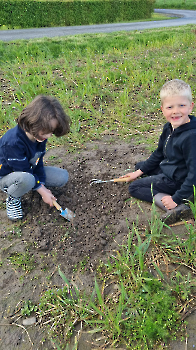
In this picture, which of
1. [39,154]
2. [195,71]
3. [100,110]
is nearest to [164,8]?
[195,71]

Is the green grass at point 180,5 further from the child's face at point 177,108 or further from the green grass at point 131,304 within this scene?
the green grass at point 131,304

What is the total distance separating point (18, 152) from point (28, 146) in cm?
11

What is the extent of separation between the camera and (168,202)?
2350mm

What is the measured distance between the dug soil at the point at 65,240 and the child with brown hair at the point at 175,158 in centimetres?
16

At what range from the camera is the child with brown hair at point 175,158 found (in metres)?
2.16

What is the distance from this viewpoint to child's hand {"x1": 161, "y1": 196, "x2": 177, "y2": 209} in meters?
2.33

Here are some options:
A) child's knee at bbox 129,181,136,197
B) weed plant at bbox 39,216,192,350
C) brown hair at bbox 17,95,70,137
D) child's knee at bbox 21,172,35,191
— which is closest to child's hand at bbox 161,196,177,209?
child's knee at bbox 129,181,136,197

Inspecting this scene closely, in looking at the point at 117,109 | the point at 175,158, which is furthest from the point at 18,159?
the point at 117,109

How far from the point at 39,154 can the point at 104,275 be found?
1.28 metres

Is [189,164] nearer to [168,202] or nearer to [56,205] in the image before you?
[168,202]

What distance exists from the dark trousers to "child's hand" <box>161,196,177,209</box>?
0.57 ft

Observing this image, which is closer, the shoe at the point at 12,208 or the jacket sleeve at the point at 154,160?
the shoe at the point at 12,208

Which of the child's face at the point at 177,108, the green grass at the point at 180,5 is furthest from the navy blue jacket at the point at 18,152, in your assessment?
the green grass at the point at 180,5

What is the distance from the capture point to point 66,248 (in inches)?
86.6
